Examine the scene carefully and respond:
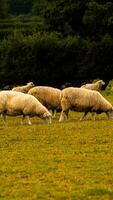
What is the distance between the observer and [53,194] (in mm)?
11719

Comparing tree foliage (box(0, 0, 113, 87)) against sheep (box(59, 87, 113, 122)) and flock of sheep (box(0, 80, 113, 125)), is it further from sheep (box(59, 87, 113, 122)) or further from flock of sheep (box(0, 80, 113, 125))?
sheep (box(59, 87, 113, 122))

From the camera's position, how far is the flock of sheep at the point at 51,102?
2402 centimetres

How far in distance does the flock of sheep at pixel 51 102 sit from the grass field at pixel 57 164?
8.33ft

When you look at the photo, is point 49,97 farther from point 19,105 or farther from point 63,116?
point 19,105

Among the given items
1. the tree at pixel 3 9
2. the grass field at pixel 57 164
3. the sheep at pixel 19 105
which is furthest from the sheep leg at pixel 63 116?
the tree at pixel 3 9

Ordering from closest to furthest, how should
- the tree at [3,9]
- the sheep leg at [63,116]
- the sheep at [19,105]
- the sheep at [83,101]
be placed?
the sheep at [19,105]
the sheep at [83,101]
the sheep leg at [63,116]
the tree at [3,9]

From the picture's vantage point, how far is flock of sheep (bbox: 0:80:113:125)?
24.0m

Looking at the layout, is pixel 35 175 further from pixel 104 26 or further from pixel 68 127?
pixel 104 26

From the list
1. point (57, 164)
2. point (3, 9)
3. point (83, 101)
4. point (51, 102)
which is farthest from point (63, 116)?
point (3, 9)

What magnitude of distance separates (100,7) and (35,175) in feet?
132

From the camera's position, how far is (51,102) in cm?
2739

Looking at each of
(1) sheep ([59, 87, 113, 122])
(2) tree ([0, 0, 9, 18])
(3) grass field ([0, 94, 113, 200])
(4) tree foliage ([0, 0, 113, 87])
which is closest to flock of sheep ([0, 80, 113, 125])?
(1) sheep ([59, 87, 113, 122])

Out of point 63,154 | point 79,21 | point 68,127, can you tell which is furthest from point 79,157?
point 79,21

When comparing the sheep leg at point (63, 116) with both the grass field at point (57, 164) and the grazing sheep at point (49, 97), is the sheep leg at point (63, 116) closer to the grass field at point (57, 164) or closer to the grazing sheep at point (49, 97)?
the grazing sheep at point (49, 97)
